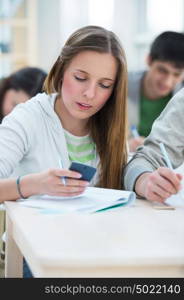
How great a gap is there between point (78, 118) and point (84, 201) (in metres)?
0.41

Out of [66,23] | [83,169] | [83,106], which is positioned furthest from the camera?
[66,23]

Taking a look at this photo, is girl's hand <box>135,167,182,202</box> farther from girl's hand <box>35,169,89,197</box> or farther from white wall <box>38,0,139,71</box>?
white wall <box>38,0,139,71</box>

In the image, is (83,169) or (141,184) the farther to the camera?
(141,184)

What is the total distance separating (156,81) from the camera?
9.87ft

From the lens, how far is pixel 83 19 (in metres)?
4.97

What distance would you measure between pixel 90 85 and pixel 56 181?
0.37 m

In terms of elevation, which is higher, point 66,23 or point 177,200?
point 66,23

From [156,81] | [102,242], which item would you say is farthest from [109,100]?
[156,81]

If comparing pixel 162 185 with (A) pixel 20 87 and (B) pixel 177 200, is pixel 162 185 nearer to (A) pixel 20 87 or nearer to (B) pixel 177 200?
(B) pixel 177 200

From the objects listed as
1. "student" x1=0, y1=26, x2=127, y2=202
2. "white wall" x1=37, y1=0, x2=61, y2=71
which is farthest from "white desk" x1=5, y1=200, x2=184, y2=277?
"white wall" x1=37, y1=0, x2=61, y2=71

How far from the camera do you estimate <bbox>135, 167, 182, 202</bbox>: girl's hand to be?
1.29 meters

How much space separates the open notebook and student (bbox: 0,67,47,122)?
1438 mm

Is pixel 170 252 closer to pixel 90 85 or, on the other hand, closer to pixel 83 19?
pixel 90 85

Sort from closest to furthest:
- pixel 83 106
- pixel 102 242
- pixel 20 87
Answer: pixel 102 242 → pixel 83 106 → pixel 20 87
